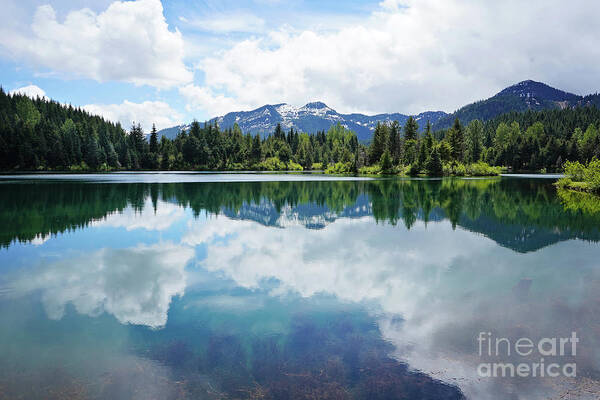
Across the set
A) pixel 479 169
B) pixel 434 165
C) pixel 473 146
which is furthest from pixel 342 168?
pixel 473 146

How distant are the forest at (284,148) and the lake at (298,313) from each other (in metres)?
78.6

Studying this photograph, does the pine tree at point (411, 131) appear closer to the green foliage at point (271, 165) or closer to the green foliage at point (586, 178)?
the green foliage at point (586, 178)

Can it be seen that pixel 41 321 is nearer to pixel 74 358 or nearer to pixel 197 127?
pixel 74 358

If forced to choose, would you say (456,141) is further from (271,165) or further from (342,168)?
(271,165)

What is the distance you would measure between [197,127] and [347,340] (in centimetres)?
16018

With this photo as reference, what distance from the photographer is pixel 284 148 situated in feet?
544

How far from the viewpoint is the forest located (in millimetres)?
103750

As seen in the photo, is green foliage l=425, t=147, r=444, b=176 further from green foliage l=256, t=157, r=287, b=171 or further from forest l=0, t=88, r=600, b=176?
green foliage l=256, t=157, r=287, b=171

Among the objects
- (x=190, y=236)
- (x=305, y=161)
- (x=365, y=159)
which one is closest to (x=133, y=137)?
(x=305, y=161)

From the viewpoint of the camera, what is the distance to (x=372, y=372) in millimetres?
6902

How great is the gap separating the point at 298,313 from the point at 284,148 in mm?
158437

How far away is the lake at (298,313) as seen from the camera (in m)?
6.69

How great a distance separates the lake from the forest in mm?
78552

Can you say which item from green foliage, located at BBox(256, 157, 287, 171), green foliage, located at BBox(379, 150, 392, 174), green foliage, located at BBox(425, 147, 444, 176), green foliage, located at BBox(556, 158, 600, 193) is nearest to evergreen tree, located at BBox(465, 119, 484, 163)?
green foliage, located at BBox(425, 147, 444, 176)
